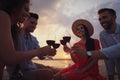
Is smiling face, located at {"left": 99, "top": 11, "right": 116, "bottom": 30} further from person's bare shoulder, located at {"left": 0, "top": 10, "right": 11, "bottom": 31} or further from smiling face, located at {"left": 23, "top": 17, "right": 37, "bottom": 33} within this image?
person's bare shoulder, located at {"left": 0, "top": 10, "right": 11, "bottom": 31}

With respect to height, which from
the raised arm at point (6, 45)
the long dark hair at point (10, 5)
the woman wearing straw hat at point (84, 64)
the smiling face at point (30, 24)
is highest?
the long dark hair at point (10, 5)

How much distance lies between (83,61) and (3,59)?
15.8ft

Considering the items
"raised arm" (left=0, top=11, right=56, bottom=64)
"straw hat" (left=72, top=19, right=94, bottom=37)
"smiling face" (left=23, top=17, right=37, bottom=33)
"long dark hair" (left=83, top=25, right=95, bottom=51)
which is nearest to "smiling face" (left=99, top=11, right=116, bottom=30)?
"long dark hair" (left=83, top=25, right=95, bottom=51)

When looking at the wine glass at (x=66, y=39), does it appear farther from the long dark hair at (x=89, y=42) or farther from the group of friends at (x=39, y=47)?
the long dark hair at (x=89, y=42)

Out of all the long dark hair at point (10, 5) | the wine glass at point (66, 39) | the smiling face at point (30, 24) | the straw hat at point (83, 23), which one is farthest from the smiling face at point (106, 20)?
the long dark hair at point (10, 5)

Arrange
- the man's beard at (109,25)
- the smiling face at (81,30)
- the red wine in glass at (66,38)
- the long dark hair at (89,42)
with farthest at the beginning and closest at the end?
the smiling face at (81,30) → the long dark hair at (89,42) → the man's beard at (109,25) → the red wine in glass at (66,38)

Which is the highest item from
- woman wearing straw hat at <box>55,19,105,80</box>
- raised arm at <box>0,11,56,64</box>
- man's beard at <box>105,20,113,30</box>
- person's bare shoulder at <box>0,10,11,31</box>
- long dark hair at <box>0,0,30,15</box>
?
long dark hair at <box>0,0,30,15</box>

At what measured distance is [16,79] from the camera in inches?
141

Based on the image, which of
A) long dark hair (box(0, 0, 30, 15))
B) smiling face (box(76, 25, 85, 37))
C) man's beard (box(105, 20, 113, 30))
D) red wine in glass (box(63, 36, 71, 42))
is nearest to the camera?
long dark hair (box(0, 0, 30, 15))

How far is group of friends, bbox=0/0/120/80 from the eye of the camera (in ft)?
7.87

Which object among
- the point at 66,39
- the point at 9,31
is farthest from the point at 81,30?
the point at 9,31

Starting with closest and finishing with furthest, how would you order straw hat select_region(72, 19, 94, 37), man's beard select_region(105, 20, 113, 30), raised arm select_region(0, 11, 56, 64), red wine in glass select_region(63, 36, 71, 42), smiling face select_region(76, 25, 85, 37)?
1. raised arm select_region(0, 11, 56, 64)
2. red wine in glass select_region(63, 36, 71, 42)
3. man's beard select_region(105, 20, 113, 30)
4. smiling face select_region(76, 25, 85, 37)
5. straw hat select_region(72, 19, 94, 37)

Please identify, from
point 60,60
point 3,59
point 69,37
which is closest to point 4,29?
point 3,59

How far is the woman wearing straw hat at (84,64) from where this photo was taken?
678cm
